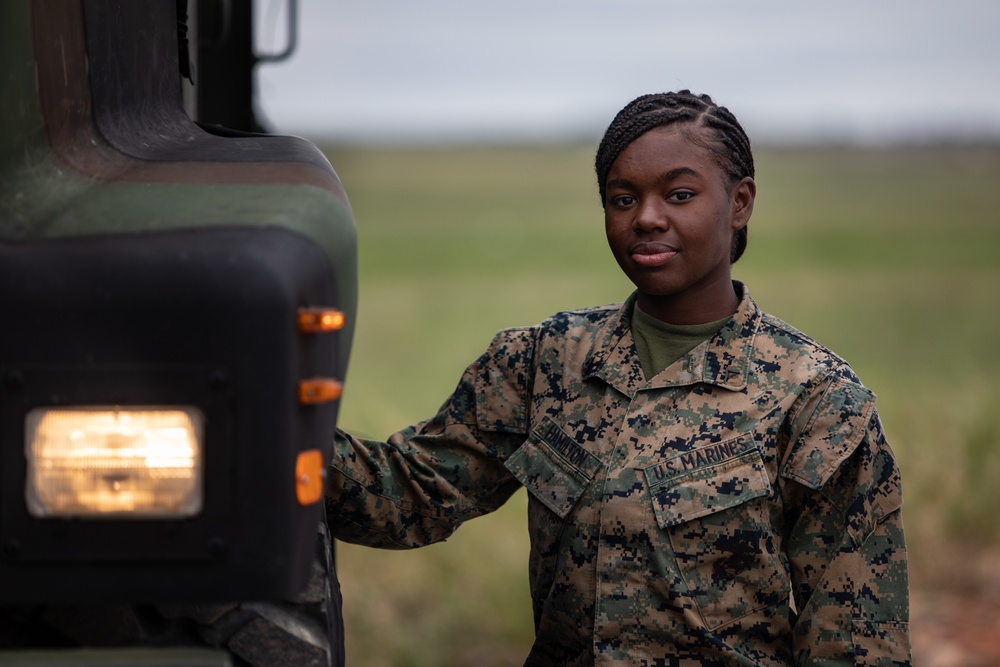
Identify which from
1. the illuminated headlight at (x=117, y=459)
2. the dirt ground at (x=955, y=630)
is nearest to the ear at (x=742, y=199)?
the illuminated headlight at (x=117, y=459)

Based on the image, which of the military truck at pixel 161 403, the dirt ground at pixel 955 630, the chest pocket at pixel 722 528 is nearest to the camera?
the military truck at pixel 161 403

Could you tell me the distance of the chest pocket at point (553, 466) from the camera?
2246 mm

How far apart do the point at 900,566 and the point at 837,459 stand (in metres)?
0.24

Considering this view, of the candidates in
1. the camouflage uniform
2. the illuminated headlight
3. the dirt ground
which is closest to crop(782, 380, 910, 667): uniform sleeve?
the camouflage uniform

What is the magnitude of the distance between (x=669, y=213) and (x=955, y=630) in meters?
4.23

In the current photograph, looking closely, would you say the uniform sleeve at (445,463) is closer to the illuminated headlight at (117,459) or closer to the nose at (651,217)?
the nose at (651,217)

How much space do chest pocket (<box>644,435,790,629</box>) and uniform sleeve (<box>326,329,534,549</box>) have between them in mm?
367

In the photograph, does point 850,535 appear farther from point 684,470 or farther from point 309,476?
point 309,476

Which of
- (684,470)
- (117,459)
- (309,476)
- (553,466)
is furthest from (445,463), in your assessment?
(117,459)

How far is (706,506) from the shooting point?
84.4 inches

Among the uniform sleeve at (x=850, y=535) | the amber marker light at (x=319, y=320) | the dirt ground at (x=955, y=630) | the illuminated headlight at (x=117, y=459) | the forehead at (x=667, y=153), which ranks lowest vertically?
the dirt ground at (x=955, y=630)

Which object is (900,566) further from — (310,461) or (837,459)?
(310,461)

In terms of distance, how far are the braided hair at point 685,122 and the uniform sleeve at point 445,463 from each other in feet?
1.32

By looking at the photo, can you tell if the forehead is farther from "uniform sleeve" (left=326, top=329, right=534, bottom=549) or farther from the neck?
"uniform sleeve" (left=326, top=329, right=534, bottom=549)
